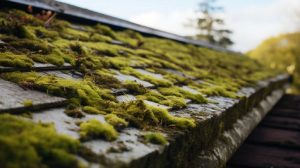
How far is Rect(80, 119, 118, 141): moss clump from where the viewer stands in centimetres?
133

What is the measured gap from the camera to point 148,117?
1.77m

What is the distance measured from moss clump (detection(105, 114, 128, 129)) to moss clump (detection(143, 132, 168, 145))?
0.41ft

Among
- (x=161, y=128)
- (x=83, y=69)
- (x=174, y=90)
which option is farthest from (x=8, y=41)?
(x=161, y=128)

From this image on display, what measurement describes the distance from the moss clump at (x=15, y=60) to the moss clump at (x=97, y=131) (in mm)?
793

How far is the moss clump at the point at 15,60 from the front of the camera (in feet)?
6.57

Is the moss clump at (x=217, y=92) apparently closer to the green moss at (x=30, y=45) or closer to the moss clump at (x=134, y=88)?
the moss clump at (x=134, y=88)

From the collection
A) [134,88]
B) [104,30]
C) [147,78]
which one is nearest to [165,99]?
[134,88]

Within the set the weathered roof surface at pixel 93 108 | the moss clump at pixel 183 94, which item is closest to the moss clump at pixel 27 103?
the weathered roof surface at pixel 93 108

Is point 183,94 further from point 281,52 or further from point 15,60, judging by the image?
point 281,52

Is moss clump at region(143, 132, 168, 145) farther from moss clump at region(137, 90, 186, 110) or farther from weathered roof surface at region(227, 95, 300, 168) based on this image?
weathered roof surface at region(227, 95, 300, 168)

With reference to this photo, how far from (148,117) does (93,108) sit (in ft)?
0.90

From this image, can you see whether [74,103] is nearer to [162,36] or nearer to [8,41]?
[8,41]

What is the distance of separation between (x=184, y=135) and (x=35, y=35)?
6.05 ft

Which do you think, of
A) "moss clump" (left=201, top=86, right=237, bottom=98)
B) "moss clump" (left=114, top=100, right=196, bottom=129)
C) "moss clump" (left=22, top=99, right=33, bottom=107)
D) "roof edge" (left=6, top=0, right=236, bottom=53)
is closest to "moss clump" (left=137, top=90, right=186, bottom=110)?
"moss clump" (left=114, top=100, right=196, bottom=129)
